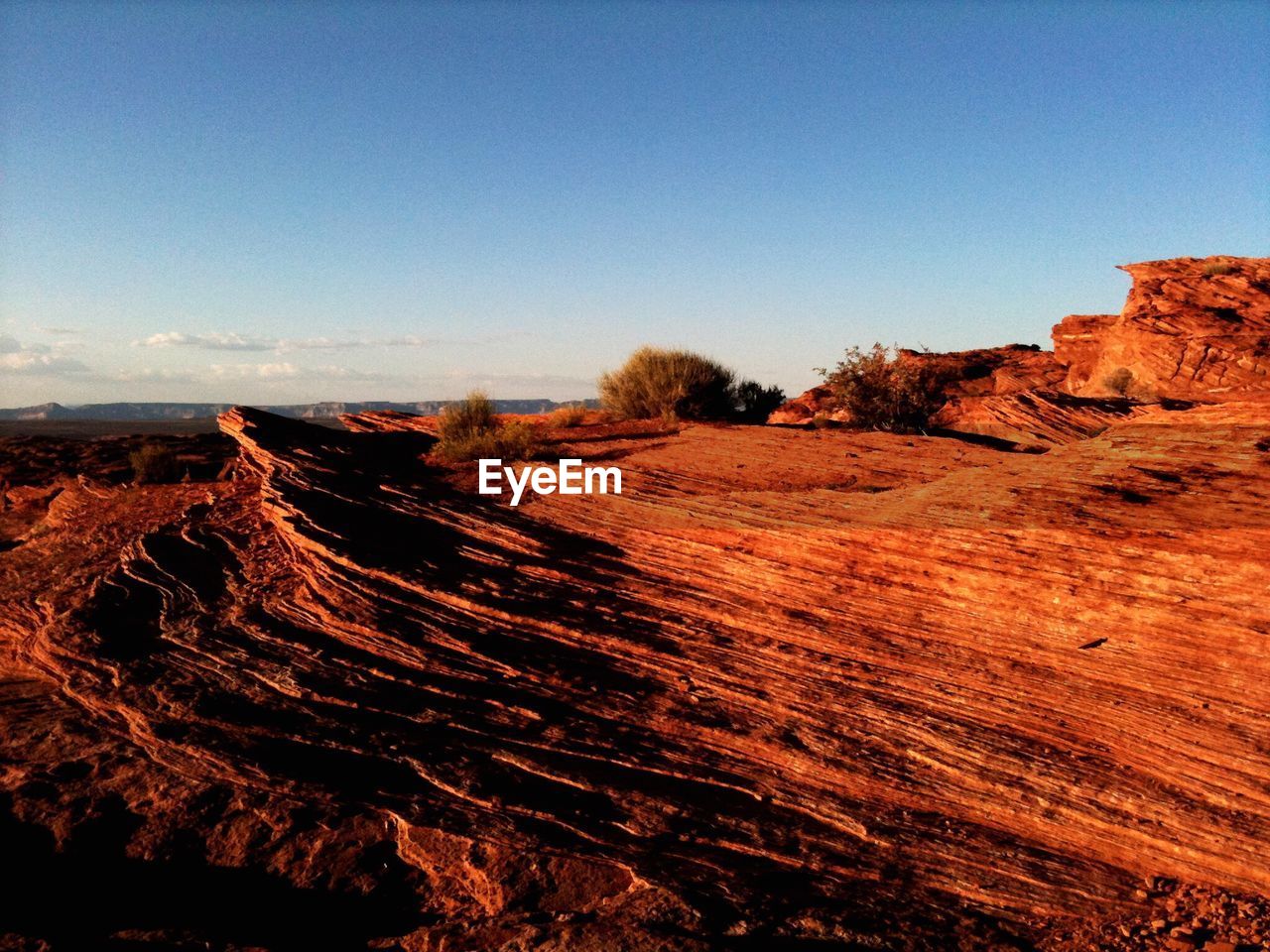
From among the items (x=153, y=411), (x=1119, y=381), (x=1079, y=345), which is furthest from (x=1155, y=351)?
(x=153, y=411)

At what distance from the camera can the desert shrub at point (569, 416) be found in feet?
58.3

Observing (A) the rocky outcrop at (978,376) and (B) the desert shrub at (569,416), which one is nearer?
(B) the desert shrub at (569,416)

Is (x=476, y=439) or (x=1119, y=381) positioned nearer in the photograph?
(x=476, y=439)

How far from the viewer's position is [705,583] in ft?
27.0

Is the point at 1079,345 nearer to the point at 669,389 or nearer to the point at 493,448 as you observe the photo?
the point at 669,389

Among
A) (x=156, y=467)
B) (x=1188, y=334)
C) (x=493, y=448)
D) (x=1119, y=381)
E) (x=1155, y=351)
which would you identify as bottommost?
(x=156, y=467)

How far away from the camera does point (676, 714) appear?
259 inches

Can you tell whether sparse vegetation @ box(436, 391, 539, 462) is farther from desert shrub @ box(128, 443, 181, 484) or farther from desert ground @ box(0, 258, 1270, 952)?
desert shrub @ box(128, 443, 181, 484)

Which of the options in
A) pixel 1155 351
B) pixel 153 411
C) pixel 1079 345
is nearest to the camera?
pixel 1155 351

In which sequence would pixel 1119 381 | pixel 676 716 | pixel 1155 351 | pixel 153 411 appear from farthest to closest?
pixel 153 411
pixel 1155 351
pixel 1119 381
pixel 676 716

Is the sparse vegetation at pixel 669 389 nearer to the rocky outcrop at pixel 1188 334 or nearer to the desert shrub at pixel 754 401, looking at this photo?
the desert shrub at pixel 754 401

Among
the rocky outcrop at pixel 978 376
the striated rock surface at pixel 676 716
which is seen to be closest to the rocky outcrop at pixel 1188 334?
the rocky outcrop at pixel 978 376

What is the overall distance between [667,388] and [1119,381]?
16.6m

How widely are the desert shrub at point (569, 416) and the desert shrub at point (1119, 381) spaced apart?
17.6 meters
